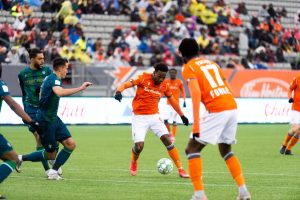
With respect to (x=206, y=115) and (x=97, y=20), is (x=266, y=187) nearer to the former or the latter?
(x=206, y=115)

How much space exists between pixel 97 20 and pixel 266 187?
26263 millimetres

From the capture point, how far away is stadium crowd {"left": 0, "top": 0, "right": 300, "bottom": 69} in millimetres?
33625

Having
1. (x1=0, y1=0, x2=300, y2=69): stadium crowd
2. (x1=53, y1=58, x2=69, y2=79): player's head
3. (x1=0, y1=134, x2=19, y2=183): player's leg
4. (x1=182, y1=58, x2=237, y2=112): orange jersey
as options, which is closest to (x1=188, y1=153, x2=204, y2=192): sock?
(x1=182, y1=58, x2=237, y2=112): orange jersey

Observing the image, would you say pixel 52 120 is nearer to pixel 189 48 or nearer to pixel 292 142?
pixel 189 48

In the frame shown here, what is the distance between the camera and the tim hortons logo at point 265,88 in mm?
37125

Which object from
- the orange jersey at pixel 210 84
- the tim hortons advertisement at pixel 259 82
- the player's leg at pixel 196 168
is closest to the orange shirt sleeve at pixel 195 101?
the orange jersey at pixel 210 84

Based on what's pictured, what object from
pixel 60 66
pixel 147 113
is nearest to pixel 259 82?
pixel 147 113

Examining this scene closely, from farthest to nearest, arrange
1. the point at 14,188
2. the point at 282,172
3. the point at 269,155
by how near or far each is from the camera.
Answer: the point at 269,155 < the point at 282,172 < the point at 14,188

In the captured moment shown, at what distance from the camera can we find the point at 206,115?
36.1 feet

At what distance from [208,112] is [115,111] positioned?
2167 cm

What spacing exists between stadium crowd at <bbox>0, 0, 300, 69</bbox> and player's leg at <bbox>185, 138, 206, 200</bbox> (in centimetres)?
2173

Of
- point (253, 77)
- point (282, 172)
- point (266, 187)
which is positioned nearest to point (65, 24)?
point (253, 77)

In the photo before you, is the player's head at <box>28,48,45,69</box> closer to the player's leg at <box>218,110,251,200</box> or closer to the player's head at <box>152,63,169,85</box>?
the player's head at <box>152,63,169,85</box>

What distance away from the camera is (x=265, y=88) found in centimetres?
3759
